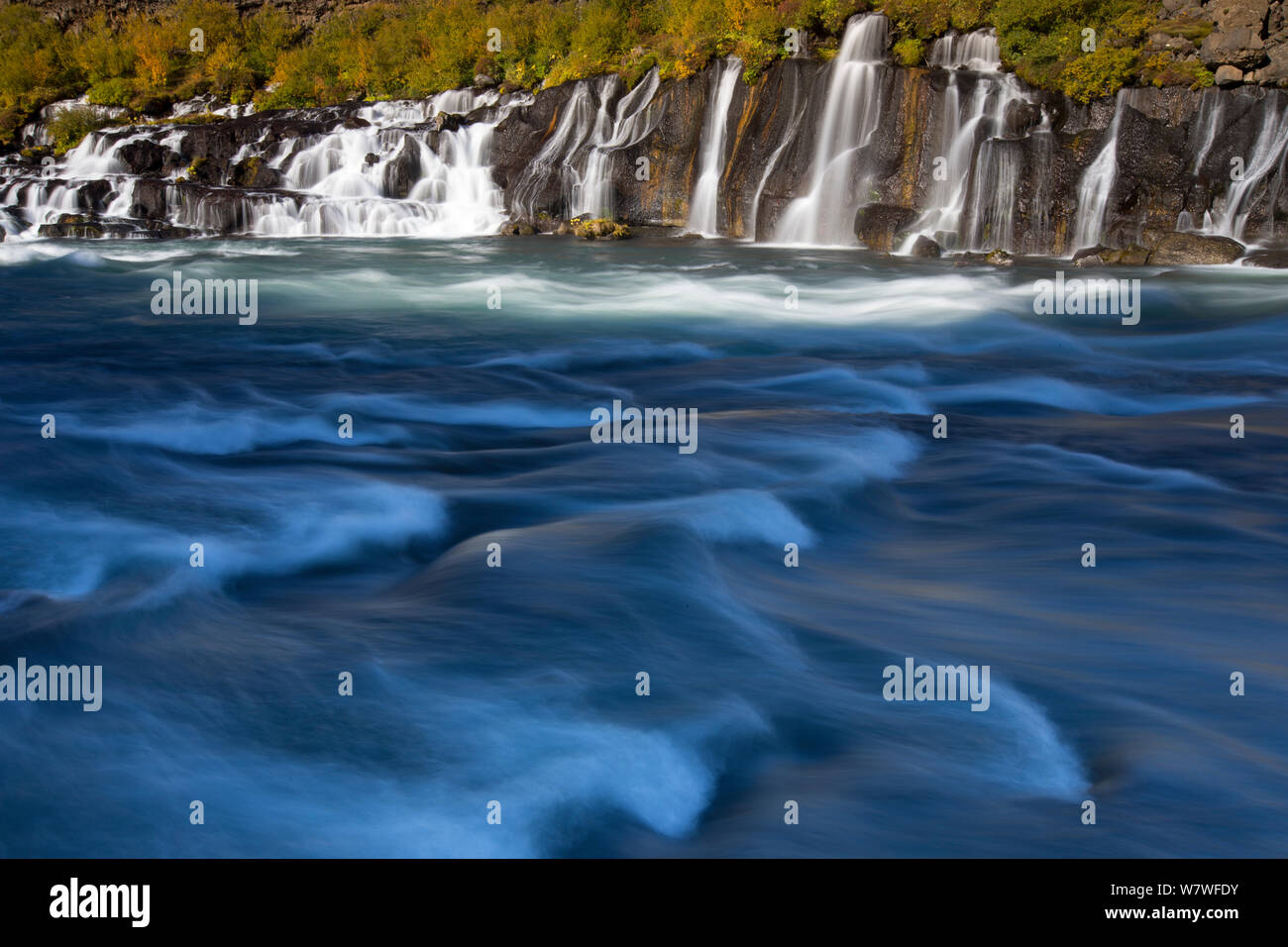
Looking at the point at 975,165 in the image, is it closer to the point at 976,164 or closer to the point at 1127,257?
the point at 976,164

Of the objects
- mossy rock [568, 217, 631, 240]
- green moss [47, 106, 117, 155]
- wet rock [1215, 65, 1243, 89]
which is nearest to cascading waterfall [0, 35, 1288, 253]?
wet rock [1215, 65, 1243, 89]

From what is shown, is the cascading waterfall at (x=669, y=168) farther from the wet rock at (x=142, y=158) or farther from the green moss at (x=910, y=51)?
the green moss at (x=910, y=51)

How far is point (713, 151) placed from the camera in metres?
20.8

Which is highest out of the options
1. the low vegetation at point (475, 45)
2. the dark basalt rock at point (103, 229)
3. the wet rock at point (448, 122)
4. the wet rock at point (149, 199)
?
the low vegetation at point (475, 45)

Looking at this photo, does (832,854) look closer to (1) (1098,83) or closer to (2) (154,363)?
(2) (154,363)

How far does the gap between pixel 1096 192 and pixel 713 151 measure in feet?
25.7

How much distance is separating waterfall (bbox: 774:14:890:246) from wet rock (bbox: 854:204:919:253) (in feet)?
2.45

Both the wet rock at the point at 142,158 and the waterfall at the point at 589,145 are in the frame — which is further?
the wet rock at the point at 142,158

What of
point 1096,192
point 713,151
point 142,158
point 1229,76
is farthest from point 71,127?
point 1229,76

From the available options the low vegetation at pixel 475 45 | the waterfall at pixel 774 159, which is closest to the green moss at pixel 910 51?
the low vegetation at pixel 475 45

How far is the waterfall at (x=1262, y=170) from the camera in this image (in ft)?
49.2

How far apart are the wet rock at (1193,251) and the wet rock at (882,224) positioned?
12.8 ft

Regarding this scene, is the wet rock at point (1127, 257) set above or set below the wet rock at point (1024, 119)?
below
